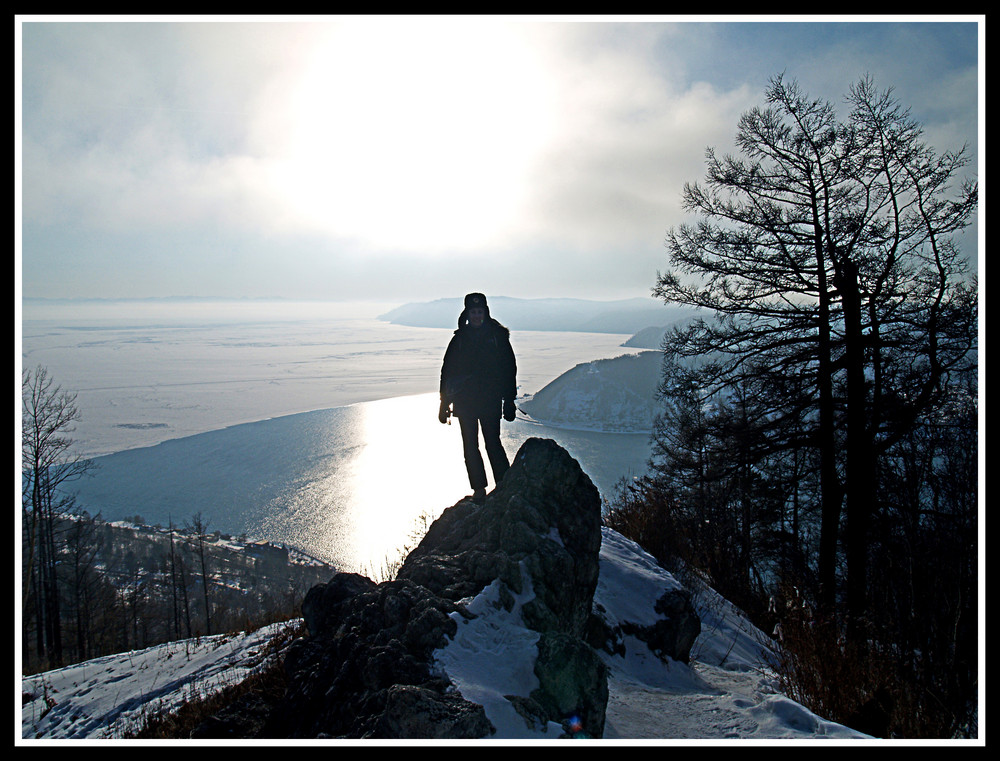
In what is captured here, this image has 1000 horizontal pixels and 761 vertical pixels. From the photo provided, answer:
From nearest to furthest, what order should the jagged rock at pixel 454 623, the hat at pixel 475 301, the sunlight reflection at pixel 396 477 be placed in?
the jagged rock at pixel 454 623, the hat at pixel 475 301, the sunlight reflection at pixel 396 477

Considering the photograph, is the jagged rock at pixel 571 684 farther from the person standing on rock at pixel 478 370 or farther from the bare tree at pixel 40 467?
the bare tree at pixel 40 467

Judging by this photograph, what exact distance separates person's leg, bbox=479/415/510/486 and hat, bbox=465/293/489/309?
3.62 feet

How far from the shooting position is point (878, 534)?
9.33m

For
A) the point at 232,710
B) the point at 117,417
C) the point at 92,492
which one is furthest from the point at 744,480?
the point at 117,417

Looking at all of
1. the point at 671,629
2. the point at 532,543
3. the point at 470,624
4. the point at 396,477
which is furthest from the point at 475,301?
the point at 396,477

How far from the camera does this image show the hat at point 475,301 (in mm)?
4965

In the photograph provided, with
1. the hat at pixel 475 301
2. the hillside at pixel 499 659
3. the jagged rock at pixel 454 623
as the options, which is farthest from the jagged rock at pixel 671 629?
the hat at pixel 475 301

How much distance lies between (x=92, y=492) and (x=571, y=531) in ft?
210

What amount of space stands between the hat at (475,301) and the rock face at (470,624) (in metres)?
→ 1.57

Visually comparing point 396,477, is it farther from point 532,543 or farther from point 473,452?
point 532,543

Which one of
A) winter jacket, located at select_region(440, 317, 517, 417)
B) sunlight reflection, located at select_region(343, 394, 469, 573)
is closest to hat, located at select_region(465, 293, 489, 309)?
winter jacket, located at select_region(440, 317, 517, 417)

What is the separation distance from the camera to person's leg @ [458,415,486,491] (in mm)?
5254

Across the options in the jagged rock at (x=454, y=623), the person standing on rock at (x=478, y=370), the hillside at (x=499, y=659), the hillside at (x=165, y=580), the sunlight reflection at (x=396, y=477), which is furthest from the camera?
the sunlight reflection at (x=396, y=477)
